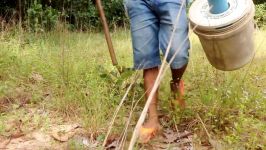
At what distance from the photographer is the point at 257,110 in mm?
2811

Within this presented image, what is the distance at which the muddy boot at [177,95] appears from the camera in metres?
2.74

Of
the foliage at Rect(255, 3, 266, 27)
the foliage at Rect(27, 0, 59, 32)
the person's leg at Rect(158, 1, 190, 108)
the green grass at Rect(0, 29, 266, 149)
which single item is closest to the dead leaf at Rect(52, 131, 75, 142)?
the green grass at Rect(0, 29, 266, 149)

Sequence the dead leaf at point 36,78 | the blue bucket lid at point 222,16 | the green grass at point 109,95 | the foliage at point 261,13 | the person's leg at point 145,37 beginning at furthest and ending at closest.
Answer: the foliage at point 261,13 < the dead leaf at point 36,78 < the person's leg at point 145,37 < the green grass at point 109,95 < the blue bucket lid at point 222,16

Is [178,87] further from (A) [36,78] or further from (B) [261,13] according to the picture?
(B) [261,13]

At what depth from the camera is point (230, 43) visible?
2.33 m

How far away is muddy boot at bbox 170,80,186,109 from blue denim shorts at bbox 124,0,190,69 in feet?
0.69

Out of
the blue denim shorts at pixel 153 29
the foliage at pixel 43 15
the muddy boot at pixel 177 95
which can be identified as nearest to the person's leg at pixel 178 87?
the muddy boot at pixel 177 95

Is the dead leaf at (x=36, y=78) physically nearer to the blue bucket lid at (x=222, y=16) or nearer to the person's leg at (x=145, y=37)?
the person's leg at (x=145, y=37)

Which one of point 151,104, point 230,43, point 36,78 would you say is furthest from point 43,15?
point 230,43

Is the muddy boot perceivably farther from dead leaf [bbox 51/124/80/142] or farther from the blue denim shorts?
dead leaf [bbox 51/124/80/142]

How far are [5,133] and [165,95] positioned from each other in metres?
1.15

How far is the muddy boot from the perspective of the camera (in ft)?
9.00

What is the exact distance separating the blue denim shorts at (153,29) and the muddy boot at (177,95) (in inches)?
8.3

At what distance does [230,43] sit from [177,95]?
62 centimetres
